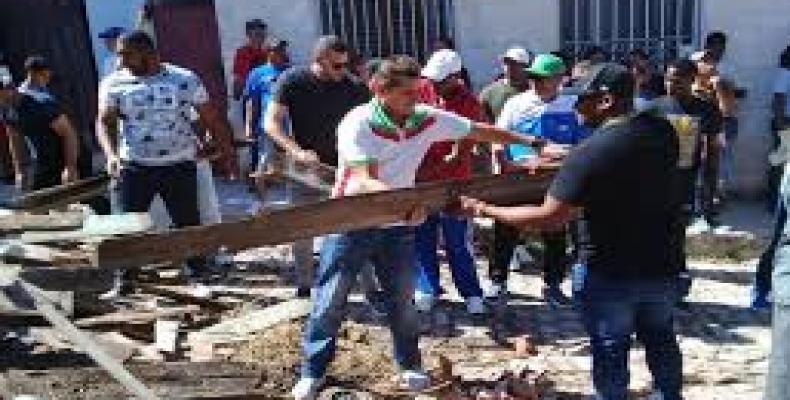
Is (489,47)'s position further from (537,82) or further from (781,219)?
(781,219)

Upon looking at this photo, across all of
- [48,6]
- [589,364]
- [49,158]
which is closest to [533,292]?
[589,364]

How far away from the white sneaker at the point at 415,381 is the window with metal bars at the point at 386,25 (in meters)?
6.02

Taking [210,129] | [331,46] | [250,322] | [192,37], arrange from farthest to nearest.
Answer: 1. [192,37]
2. [210,129]
3. [250,322]
4. [331,46]

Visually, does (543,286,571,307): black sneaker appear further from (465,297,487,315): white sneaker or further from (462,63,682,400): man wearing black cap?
(462,63,682,400): man wearing black cap

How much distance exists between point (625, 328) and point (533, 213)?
2.33ft

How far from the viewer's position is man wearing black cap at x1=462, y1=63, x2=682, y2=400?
180 inches

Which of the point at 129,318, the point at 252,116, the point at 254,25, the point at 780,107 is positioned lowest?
the point at 129,318

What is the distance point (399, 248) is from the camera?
5.68 metres

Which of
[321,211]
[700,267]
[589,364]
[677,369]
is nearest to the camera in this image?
[321,211]

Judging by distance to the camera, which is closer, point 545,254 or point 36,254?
point 36,254

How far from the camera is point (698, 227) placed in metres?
9.44

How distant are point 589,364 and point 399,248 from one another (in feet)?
4.72

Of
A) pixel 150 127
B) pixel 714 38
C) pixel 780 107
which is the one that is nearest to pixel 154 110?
pixel 150 127

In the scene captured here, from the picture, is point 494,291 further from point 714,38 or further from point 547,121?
point 714,38
